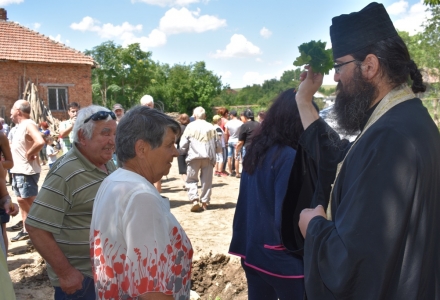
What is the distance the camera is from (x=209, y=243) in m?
6.16

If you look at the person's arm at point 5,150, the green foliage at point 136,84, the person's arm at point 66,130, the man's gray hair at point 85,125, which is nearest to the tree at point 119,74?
the green foliage at point 136,84

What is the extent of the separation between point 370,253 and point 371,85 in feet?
2.35

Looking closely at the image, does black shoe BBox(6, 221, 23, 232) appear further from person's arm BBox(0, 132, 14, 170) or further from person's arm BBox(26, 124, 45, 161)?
person's arm BBox(0, 132, 14, 170)

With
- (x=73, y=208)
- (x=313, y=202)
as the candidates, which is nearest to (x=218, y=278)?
(x=73, y=208)

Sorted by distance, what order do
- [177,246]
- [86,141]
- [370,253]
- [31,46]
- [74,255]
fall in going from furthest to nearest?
[31,46] < [86,141] < [74,255] < [177,246] < [370,253]

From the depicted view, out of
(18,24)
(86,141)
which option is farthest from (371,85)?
(18,24)

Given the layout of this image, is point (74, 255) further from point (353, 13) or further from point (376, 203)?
point (353, 13)

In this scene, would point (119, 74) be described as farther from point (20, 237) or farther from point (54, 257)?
point (54, 257)

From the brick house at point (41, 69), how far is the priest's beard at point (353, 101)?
2307cm

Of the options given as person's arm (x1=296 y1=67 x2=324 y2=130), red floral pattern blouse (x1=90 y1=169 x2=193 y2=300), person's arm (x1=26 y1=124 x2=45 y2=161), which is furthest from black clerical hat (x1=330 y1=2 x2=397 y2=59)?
person's arm (x1=26 y1=124 x2=45 y2=161)

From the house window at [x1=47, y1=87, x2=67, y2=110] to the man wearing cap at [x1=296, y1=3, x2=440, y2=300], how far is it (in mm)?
24166

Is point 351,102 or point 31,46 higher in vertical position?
point 31,46

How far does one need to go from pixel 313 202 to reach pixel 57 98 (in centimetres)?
2413

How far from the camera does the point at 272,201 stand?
112 inches
